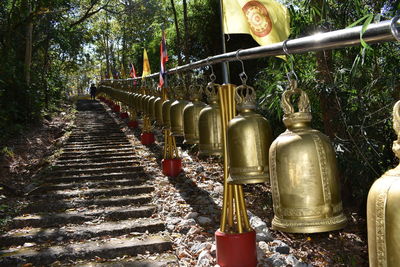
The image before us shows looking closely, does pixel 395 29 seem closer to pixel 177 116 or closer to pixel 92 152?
pixel 177 116

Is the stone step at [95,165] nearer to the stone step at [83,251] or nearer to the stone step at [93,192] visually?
the stone step at [93,192]

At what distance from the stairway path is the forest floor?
270 millimetres

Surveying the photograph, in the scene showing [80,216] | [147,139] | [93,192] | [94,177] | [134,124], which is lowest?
[80,216]

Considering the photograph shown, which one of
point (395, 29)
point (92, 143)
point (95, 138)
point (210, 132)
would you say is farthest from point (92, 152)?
point (395, 29)

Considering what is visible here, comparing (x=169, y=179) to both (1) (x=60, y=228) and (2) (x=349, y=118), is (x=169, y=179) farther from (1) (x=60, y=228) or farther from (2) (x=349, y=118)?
(2) (x=349, y=118)

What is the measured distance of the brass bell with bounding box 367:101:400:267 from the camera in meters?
1.28

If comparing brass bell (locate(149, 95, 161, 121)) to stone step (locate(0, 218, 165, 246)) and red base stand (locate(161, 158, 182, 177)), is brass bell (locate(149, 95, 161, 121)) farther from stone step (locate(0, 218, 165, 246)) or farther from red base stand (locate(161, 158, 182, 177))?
red base stand (locate(161, 158, 182, 177))

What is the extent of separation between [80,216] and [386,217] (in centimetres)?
624

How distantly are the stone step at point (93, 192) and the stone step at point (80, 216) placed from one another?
2.63 ft

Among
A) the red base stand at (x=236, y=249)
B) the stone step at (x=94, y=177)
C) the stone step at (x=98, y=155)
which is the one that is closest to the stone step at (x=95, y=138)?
the stone step at (x=98, y=155)

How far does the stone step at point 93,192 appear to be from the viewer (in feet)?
26.4

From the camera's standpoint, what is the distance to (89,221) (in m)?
6.87

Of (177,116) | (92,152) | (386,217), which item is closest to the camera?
(386,217)

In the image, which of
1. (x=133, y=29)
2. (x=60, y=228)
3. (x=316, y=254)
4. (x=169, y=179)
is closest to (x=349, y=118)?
(x=316, y=254)
